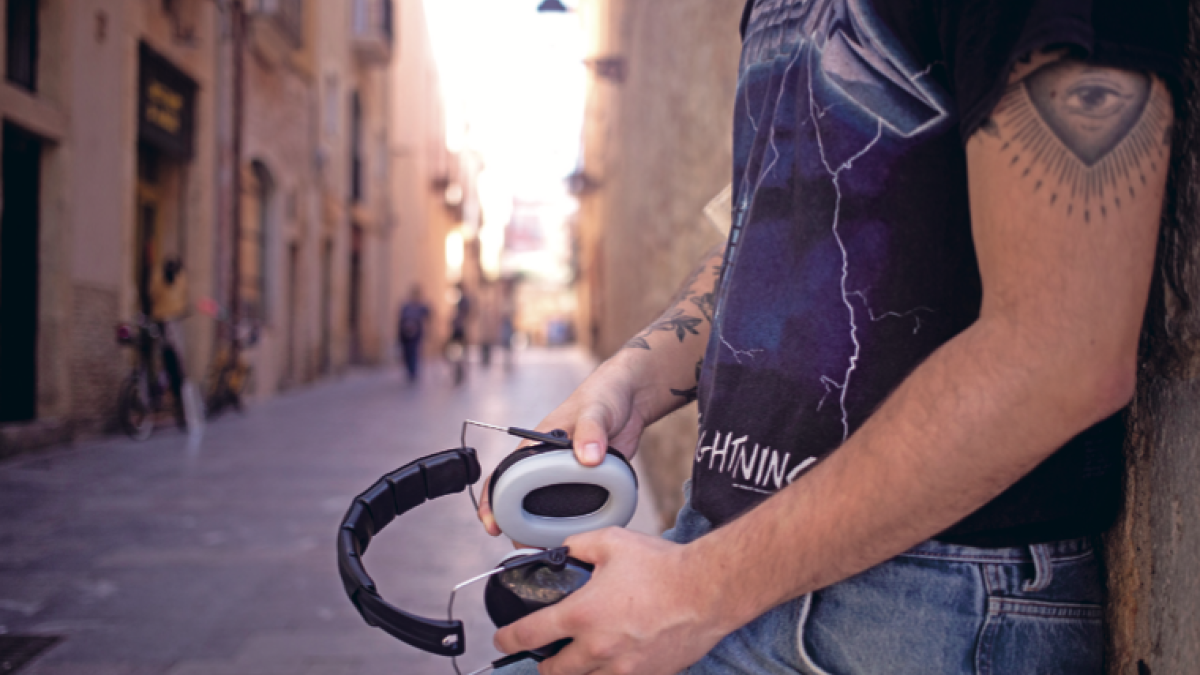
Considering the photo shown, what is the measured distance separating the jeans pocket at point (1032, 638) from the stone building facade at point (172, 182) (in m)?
7.12

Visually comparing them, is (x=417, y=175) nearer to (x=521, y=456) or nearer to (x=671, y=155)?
(x=671, y=155)

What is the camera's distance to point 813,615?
796 millimetres

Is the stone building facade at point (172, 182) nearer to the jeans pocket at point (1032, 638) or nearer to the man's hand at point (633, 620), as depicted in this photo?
the man's hand at point (633, 620)

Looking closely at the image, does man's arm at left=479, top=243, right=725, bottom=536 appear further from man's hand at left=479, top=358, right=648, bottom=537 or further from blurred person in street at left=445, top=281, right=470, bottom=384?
blurred person in street at left=445, top=281, right=470, bottom=384

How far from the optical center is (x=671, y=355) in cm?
115

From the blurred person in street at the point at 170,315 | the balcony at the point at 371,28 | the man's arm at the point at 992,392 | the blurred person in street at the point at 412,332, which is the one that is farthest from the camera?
the balcony at the point at 371,28

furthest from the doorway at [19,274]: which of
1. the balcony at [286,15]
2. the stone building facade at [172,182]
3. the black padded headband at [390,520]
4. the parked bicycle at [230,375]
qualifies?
the black padded headband at [390,520]

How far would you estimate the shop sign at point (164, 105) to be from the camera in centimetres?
898

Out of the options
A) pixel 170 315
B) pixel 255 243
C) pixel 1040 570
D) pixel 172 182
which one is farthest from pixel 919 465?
pixel 255 243

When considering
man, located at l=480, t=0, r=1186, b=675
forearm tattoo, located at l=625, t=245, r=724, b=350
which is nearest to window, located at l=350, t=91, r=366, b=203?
forearm tattoo, located at l=625, t=245, r=724, b=350

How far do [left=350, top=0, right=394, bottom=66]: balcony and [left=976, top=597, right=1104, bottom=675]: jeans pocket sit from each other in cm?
1938

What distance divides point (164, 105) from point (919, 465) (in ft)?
33.4

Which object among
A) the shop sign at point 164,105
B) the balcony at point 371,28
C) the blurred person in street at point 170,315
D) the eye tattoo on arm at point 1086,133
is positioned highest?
the balcony at point 371,28

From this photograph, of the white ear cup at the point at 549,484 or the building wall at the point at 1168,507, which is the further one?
the white ear cup at the point at 549,484
